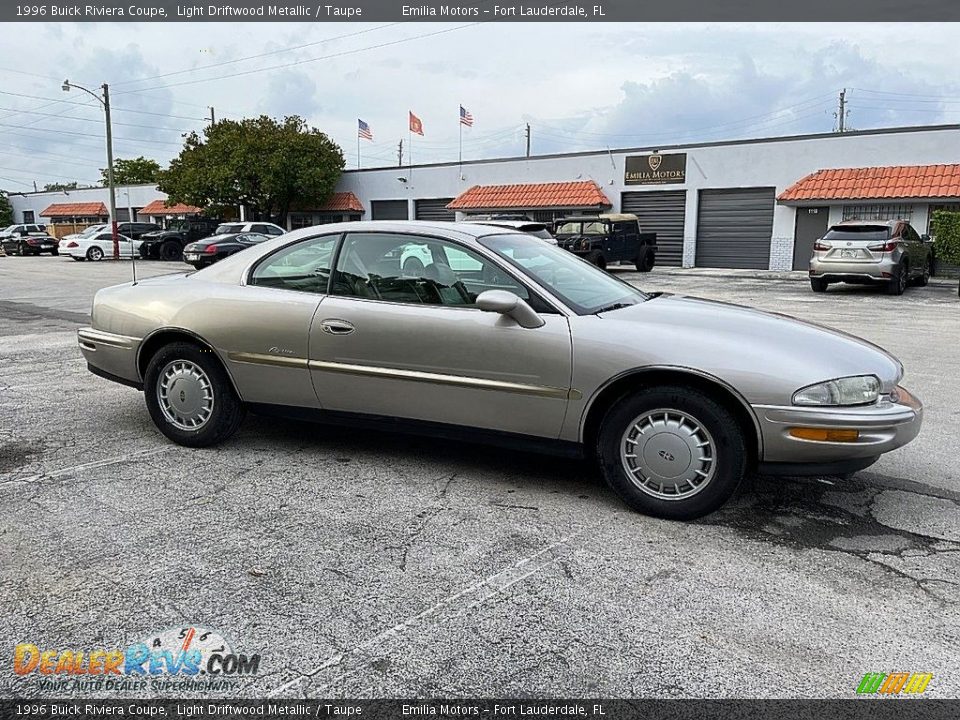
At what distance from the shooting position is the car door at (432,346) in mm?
4020

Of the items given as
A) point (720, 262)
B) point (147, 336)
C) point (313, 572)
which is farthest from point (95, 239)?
point (313, 572)

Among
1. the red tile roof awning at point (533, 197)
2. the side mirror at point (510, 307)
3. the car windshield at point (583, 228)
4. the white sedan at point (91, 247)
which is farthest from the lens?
the white sedan at point (91, 247)

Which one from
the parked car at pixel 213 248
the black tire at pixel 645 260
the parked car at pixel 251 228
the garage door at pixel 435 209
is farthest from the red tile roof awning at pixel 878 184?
the parked car at pixel 213 248

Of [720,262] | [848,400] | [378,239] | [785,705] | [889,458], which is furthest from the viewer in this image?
[720,262]

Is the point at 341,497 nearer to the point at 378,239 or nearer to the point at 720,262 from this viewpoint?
the point at 378,239

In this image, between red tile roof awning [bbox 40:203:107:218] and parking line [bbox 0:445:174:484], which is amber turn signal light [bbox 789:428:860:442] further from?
red tile roof awning [bbox 40:203:107:218]

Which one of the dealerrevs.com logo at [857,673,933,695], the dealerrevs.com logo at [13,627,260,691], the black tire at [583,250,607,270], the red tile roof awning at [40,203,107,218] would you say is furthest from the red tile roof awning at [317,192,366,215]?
the dealerrevs.com logo at [857,673,933,695]

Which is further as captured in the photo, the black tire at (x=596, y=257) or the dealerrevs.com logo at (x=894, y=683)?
the black tire at (x=596, y=257)

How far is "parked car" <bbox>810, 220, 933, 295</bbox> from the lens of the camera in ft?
55.4

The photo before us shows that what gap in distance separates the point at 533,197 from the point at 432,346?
2888 cm

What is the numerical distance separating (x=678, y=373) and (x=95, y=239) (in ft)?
116

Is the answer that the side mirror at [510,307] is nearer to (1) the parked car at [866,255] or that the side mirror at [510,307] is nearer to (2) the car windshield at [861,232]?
(1) the parked car at [866,255]

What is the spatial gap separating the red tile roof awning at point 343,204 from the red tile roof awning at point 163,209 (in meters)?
10.6

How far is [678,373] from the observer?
12.3 feet
